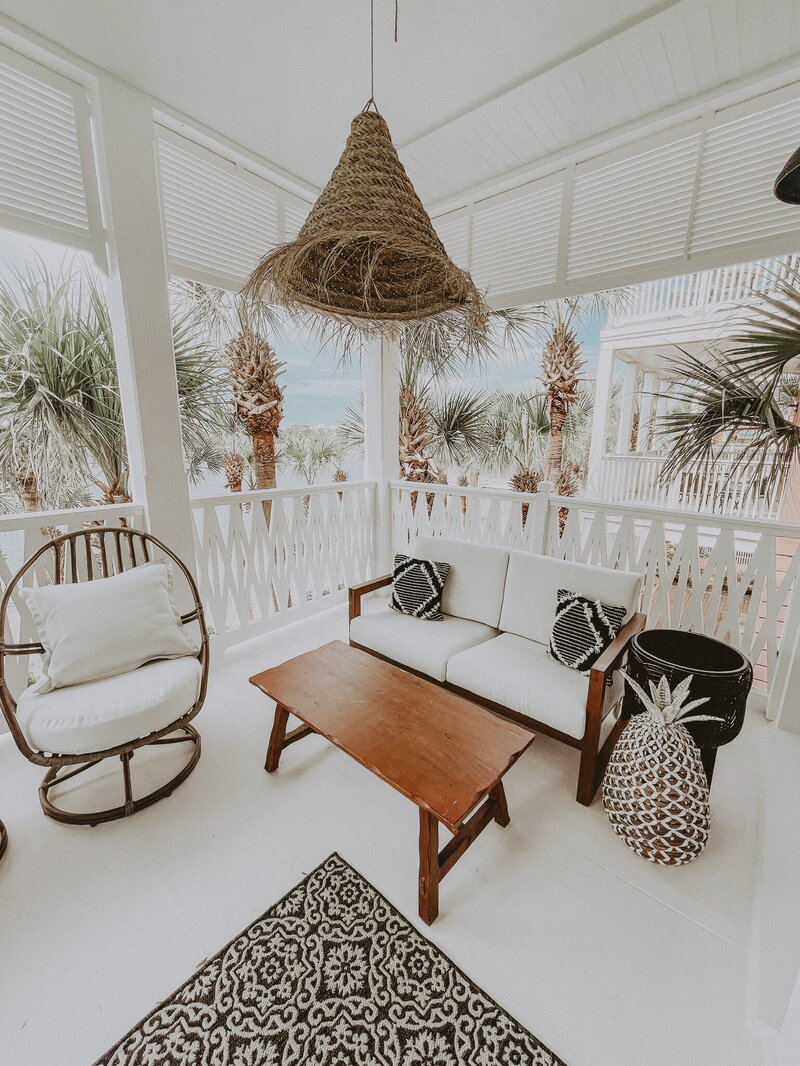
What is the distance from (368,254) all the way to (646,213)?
79.5 inches

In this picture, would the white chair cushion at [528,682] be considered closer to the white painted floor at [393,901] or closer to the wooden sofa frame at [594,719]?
the wooden sofa frame at [594,719]

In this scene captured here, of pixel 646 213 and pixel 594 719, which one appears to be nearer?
pixel 594 719

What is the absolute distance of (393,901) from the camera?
1460 mm

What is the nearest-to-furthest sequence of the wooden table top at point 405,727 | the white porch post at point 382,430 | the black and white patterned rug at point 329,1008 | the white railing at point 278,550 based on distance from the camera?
the black and white patterned rug at point 329,1008, the wooden table top at point 405,727, the white railing at point 278,550, the white porch post at point 382,430

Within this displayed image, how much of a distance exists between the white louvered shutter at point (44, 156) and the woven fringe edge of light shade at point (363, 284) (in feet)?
4.30

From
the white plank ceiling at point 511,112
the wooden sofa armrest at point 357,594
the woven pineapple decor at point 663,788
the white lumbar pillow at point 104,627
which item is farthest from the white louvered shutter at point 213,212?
the woven pineapple decor at point 663,788

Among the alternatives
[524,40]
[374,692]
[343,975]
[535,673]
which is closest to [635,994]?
[343,975]

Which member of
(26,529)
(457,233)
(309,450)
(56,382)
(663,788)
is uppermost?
(457,233)

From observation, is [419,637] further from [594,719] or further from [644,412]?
[644,412]

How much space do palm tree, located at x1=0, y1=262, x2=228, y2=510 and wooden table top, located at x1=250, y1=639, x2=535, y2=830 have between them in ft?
8.34

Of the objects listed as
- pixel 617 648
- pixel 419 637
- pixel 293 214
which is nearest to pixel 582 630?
pixel 617 648

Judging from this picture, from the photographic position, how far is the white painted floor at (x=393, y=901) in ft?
3.83

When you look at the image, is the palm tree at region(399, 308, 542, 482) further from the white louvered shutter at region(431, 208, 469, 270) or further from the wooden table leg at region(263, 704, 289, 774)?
the wooden table leg at region(263, 704, 289, 774)

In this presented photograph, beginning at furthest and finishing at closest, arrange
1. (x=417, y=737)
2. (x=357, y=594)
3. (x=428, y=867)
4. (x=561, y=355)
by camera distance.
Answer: (x=561, y=355) → (x=357, y=594) → (x=417, y=737) → (x=428, y=867)
